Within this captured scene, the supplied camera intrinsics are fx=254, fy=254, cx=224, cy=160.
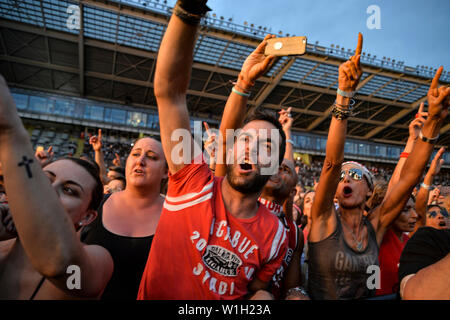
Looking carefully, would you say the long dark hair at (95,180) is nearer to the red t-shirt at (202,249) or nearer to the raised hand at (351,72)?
the red t-shirt at (202,249)

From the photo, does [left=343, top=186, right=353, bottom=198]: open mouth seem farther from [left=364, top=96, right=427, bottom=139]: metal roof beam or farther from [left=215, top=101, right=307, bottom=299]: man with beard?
[left=364, top=96, right=427, bottom=139]: metal roof beam

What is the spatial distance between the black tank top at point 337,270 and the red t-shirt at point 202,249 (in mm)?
621

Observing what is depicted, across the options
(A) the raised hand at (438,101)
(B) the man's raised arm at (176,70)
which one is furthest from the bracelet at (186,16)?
(A) the raised hand at (438,101)

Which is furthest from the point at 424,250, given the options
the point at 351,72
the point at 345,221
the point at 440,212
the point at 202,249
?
the point at 440,212

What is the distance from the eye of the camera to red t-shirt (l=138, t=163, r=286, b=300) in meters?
1.32

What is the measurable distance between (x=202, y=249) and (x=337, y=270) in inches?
47.1

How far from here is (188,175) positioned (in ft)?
4.77

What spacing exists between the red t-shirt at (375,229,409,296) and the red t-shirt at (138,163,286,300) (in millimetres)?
1395

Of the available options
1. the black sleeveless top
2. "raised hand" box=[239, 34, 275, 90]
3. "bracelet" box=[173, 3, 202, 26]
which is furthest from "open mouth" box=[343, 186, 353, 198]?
"bracelet" box=[173, 3, 202, 26]

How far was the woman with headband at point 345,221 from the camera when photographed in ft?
5.97

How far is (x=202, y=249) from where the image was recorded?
4.43ft

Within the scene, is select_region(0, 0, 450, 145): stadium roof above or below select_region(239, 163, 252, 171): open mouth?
above

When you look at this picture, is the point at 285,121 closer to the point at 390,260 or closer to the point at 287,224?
the point at 287,224
